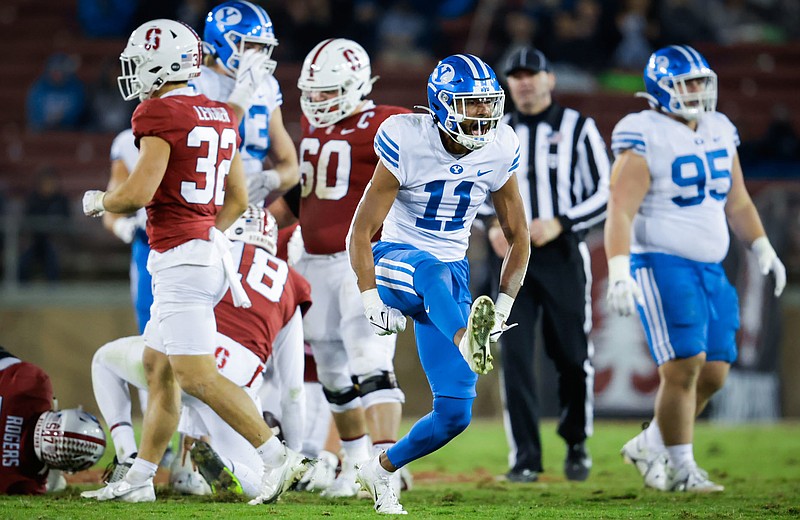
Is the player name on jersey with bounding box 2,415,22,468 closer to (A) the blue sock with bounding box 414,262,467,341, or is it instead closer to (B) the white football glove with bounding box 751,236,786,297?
(A) the blue sock with bounding box 414,262,467,341

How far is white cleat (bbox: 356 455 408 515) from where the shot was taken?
4.55 metres

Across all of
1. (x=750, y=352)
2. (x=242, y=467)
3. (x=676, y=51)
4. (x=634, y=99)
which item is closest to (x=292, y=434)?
(x=242, y=467)

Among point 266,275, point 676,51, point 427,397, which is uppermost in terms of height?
point 676,51

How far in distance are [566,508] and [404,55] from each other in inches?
355

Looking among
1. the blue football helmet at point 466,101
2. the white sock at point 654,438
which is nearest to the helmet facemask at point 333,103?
the blue football helmet at point 466,101

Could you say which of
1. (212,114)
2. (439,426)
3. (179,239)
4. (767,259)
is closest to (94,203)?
(179,239)

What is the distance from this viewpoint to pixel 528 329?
6.42 m

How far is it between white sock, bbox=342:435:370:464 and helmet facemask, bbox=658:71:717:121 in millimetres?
2297

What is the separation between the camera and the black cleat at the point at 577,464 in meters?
6.39

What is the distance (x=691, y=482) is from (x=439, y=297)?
6.70ft

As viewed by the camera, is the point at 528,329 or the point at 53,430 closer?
the point at 53,430

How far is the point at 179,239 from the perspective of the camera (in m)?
4.86

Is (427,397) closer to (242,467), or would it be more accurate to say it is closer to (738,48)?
(242,467)

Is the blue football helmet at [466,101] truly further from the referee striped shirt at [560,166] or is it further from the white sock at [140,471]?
the white sock at [140,471]
